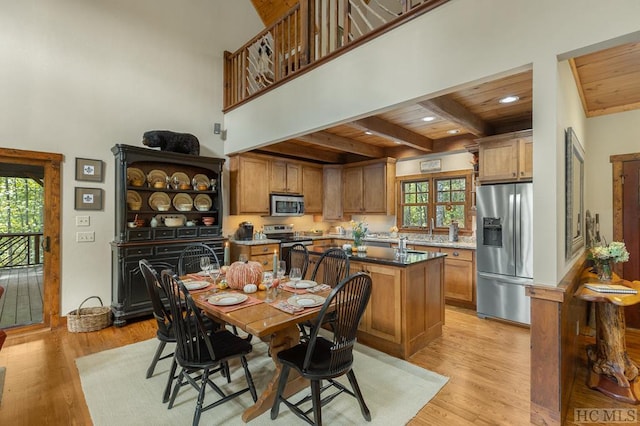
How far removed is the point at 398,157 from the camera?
591 centimetres

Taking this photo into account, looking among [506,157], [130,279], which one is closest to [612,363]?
[506,157]

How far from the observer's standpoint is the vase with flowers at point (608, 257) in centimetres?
256

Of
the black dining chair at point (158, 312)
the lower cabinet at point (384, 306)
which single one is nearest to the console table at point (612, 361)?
the lower cabinet at point (384, 306)

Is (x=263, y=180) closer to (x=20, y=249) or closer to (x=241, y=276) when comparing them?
(x=241, y=276)

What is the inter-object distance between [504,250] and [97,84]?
5.67 meters

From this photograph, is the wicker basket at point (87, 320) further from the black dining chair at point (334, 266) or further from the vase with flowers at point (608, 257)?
the vase with flowers at point (608, 257)

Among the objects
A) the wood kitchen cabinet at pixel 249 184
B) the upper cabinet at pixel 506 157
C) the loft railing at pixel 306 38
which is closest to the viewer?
the loft railing at pixel 306 38

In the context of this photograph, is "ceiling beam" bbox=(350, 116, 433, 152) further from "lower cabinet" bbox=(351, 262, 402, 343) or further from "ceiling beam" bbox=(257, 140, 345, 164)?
"ceiling beam" bbox=(257, 140, 345, 164)

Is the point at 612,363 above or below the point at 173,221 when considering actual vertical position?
below

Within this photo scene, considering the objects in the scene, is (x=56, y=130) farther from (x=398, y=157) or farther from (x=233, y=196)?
(x=398, y=157)

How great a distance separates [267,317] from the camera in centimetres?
191

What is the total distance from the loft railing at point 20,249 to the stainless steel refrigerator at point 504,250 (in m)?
5.50

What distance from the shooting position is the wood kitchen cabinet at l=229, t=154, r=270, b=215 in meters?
5.15

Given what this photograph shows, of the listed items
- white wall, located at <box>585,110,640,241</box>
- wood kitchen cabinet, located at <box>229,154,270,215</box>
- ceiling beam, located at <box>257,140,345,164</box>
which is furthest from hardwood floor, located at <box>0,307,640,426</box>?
ceiling beam, located at <box>257,140,345,164</box>
